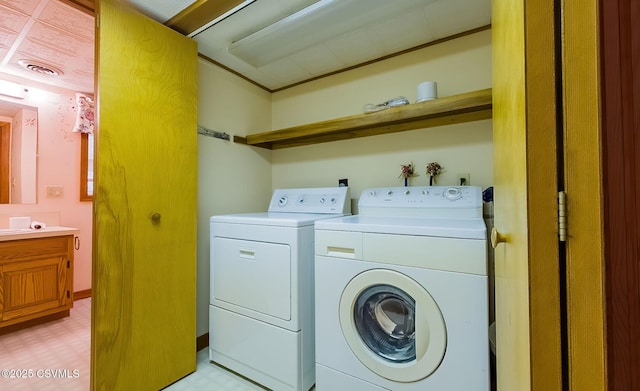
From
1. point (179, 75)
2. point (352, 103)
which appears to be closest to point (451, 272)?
point (352, 103)

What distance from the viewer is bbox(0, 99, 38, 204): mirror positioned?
249 cm

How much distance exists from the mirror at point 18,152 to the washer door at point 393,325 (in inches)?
128

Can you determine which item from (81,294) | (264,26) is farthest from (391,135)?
(81,294)

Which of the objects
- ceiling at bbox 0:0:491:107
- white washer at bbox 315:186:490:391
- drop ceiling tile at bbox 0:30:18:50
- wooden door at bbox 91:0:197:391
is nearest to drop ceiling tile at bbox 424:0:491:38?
ceiling at bbox 0:0:491:107

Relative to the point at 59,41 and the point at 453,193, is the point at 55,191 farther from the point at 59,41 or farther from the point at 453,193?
the point at 453,193

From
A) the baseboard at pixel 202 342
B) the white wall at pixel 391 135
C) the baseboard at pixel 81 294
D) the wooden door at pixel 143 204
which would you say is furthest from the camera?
the baseboard at pixel 81 294

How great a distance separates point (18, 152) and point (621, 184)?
3.97 meters

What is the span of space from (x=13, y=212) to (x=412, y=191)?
3.56 meters

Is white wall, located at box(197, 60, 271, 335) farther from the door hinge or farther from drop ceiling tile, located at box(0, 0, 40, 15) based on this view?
the door hinge

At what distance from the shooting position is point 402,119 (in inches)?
65.4

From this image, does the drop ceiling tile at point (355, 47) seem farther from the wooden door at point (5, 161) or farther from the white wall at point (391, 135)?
the wooden door at point (5, 161)

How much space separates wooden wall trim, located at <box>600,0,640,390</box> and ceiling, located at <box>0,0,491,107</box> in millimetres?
1351

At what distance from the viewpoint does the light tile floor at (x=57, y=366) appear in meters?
1.58

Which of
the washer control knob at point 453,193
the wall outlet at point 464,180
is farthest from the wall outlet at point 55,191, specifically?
the wall outlet at point 464,180
